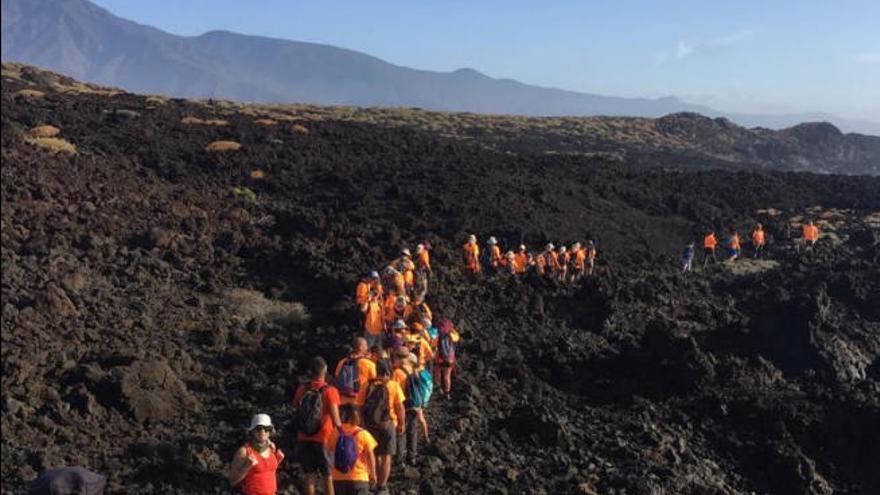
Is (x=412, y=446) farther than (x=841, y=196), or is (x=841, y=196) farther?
(x=841, y=196)

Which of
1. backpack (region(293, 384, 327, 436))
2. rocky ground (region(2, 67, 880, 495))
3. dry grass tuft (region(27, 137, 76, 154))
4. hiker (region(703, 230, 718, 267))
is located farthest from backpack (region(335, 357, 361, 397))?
hiker (region(703, 230, 718, 267))

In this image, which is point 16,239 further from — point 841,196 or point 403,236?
point 841,196

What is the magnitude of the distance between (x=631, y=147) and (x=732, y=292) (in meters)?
42.9

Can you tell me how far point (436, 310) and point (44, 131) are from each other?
658 inches

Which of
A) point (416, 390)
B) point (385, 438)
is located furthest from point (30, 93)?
→ point (385, 438)

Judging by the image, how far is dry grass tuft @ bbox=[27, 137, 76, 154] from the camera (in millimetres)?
24266

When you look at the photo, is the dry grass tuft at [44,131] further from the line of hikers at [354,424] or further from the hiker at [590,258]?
the line of hikers at [354,424]

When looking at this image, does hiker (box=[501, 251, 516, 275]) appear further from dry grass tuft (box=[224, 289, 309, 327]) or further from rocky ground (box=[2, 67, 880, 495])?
dry grass tuft (box=[224, 289, 309, 327])

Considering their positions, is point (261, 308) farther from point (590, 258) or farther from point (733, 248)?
point (733, 248)

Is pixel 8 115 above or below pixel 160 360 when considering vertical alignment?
above

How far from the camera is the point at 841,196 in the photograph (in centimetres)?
3959

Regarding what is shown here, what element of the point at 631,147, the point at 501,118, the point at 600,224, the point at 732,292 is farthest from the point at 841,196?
the point at 501,118

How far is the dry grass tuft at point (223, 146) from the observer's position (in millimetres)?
31250

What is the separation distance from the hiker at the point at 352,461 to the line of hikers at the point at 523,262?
12.6m
